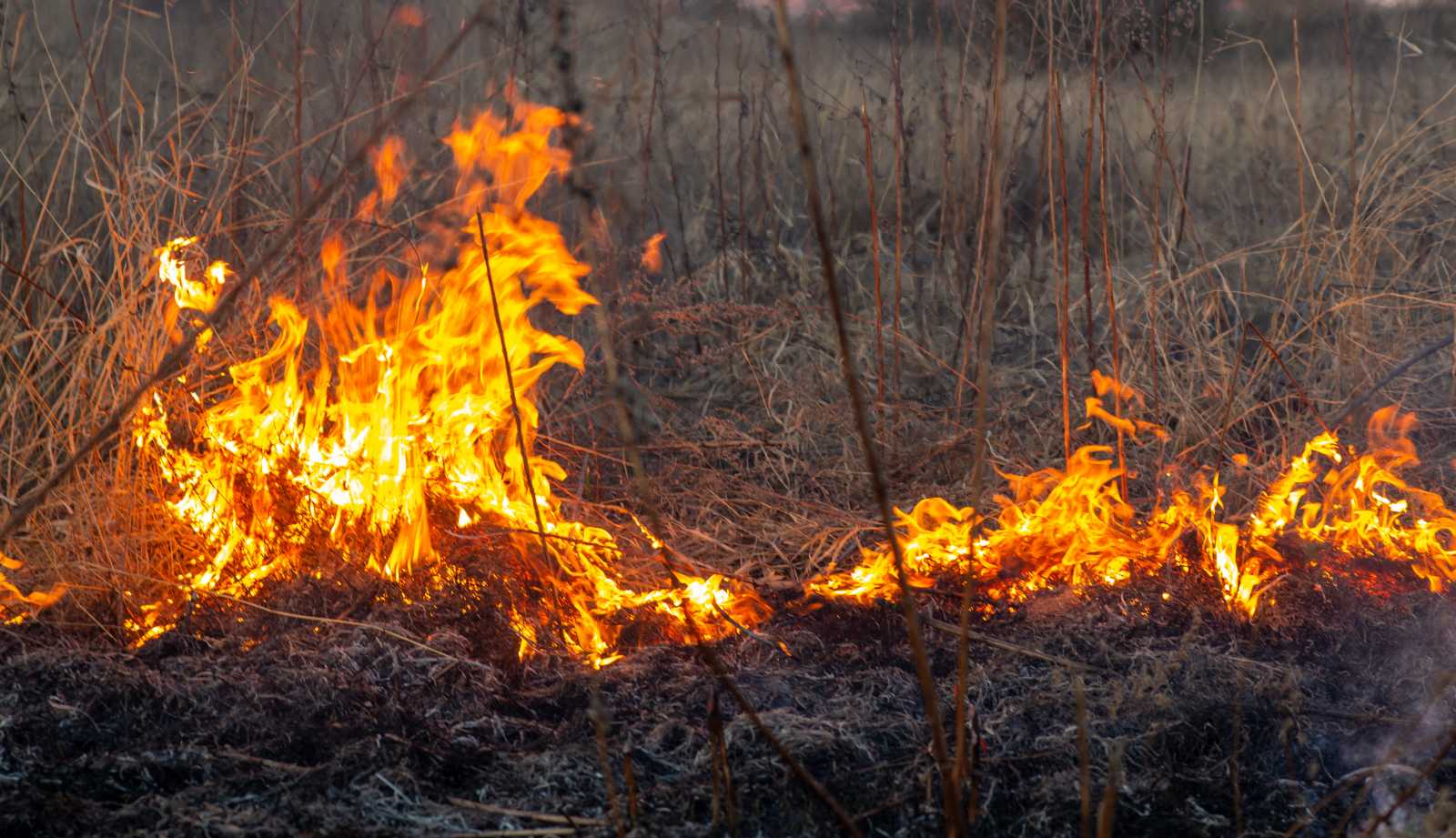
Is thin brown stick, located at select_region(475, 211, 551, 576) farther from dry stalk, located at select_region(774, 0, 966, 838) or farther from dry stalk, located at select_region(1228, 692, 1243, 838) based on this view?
dry stalk, located at select_region(1228, 692, 1243, 838)

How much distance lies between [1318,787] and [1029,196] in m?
5.55

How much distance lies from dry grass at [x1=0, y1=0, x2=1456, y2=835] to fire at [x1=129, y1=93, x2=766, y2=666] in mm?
140

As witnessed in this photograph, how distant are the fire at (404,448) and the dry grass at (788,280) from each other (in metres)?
0.14

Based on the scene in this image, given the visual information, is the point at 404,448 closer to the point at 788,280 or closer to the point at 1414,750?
the point at 1414,750

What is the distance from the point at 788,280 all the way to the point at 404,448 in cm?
321

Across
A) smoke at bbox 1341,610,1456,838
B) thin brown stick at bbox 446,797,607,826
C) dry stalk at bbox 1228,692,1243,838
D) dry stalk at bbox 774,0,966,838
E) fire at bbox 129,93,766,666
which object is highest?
dry stalk at bbox 774,0,966,838

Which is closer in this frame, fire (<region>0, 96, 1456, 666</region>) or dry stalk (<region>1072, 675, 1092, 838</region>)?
dry stalk (<region>1072, 675, 1092, 838</region>)

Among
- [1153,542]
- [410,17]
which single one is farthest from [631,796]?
[410,17]

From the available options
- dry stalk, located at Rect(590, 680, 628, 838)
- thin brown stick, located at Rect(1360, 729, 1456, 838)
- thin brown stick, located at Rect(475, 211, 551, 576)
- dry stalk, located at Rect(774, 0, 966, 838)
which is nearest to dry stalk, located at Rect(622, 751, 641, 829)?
dry stalk, located at Rect(590, 680, 628, 838)

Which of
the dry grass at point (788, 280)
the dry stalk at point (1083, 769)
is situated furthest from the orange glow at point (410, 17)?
the dry stalk at point (1083, 769)

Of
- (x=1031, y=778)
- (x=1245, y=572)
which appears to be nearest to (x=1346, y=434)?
(x=1245, y=572)

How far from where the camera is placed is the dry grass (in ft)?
10.1

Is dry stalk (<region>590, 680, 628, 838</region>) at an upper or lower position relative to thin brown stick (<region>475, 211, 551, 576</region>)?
lower

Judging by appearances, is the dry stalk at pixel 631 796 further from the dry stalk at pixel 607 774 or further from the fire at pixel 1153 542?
the fire at pixel 1153 542
